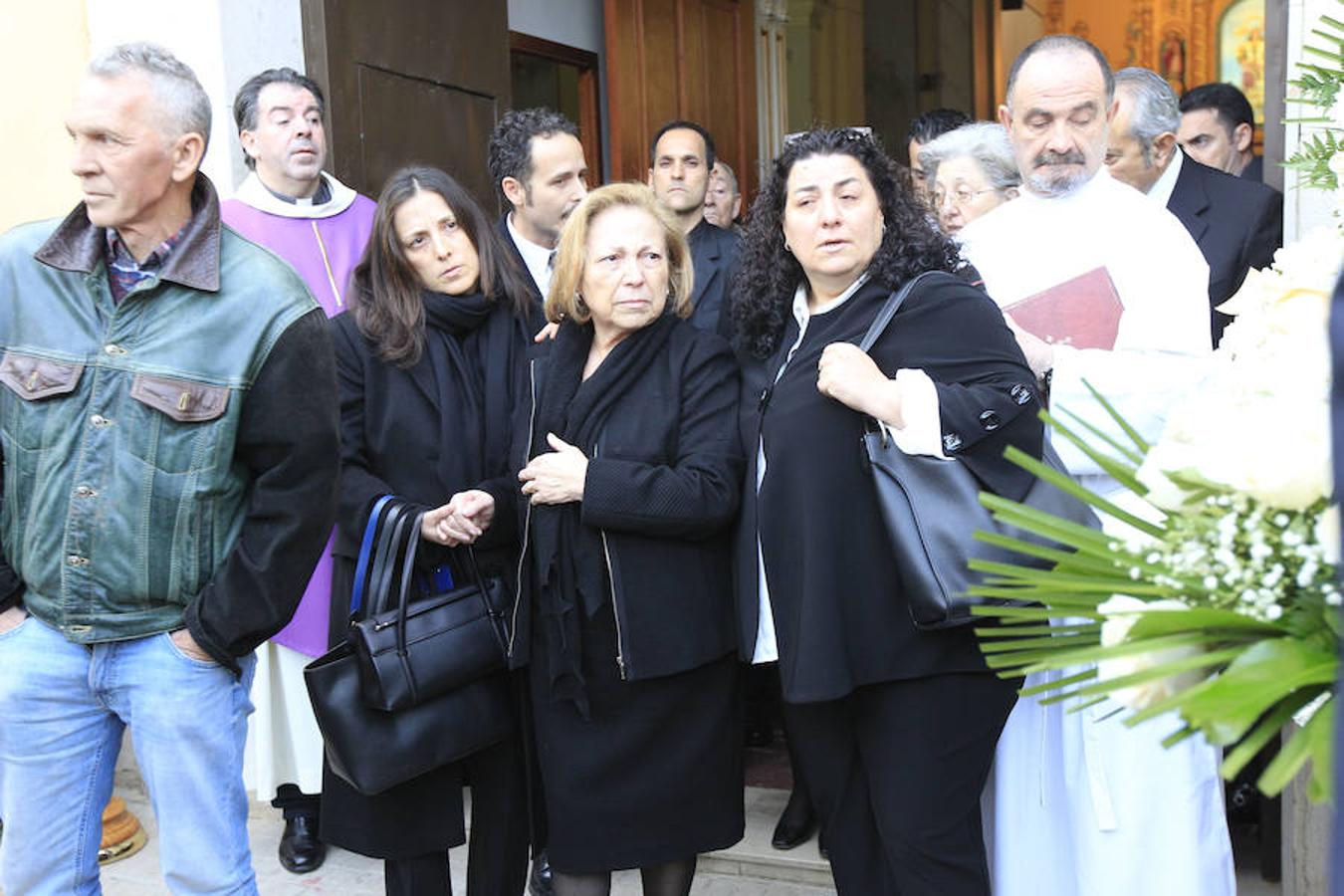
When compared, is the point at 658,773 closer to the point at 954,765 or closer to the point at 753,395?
the point at 954,765

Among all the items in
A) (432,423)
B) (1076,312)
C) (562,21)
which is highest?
Result: (562,21)

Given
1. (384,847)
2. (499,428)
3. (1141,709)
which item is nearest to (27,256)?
(499,428)

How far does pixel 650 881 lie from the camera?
10.6ft

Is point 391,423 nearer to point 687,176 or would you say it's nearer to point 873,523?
point 873,523

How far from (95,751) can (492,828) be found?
3.15 feet

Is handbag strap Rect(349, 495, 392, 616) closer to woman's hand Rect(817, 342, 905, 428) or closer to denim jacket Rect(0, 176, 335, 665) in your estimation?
denim jacket Rect(0, 176, 335, 665)

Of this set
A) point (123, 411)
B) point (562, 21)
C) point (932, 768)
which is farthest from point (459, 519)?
point (562, 21)

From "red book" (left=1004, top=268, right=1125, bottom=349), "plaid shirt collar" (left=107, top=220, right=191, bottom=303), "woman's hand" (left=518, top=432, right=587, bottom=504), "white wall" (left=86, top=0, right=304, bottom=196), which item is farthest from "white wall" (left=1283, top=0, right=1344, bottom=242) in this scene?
"white wall" (left=86, top=0, right=304, bottom=196)

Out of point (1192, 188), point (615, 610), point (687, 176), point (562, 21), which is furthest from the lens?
point (562, 21)

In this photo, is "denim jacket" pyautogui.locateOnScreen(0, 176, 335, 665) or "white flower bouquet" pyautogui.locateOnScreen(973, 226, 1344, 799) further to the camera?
"denim jacket" pyautogui.locateOnScreen(0, 176, 335, 665)

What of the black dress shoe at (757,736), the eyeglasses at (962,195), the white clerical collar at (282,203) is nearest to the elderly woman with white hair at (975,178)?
the eyeglasses at (962,195)

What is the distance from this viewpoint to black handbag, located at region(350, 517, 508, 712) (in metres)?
3.02

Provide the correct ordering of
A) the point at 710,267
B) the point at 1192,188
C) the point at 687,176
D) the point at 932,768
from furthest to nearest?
1. the point at 687,176
2. the point at 710,267
3. the point at 1192,188
4. the point at 932,768

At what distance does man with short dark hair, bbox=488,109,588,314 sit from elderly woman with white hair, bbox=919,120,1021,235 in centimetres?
112
